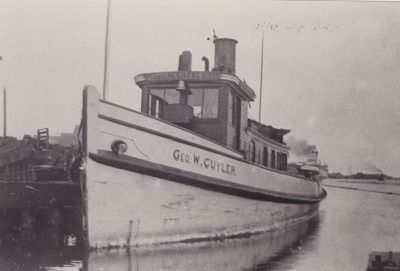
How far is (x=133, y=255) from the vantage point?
23.9 feet

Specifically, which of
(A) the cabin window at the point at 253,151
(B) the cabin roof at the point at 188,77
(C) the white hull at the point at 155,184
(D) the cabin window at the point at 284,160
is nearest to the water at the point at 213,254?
(C) the white hull at the point at 155,184

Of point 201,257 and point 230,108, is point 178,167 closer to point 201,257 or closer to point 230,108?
point 201,257

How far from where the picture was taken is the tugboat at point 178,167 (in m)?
7.29

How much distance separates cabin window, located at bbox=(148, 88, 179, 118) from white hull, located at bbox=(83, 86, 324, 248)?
1781 millimetres

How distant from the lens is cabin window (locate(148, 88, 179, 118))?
1019 cm

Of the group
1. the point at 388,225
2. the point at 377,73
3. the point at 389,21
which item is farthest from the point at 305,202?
the point at 389,21

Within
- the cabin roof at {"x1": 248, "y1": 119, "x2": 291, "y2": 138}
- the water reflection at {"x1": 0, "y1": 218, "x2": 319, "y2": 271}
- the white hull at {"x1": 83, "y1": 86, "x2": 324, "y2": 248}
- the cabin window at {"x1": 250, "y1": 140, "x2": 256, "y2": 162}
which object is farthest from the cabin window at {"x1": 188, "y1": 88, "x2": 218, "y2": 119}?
the cabin roof at {"x1": 248, "y1": 119, "x2": 291, "y2": 138}

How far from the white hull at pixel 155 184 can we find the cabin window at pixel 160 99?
1.78m

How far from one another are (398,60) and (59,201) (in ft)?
24.8

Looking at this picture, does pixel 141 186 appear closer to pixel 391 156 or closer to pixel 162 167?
pixel 162 167

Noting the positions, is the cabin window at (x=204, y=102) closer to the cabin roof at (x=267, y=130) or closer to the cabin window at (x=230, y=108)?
the cabin window at (x=230, y=108)

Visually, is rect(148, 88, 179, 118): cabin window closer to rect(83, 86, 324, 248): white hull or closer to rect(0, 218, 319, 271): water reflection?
rect(83, 86, 324, 248): white hull

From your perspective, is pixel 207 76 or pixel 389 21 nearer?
pixel 389 21

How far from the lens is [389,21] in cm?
824
